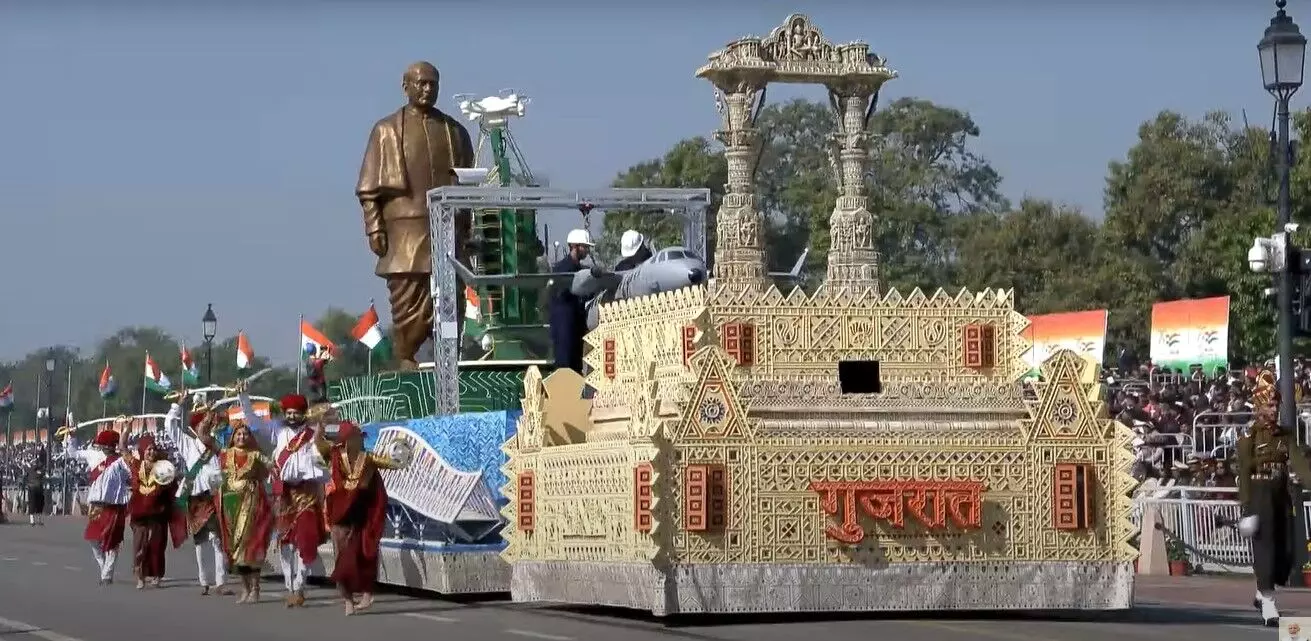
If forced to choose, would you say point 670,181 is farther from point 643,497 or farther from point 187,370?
point 643,497

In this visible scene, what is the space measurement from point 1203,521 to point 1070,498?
315 inches

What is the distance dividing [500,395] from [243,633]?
887 centimetres

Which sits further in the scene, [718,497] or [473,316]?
[473,316]

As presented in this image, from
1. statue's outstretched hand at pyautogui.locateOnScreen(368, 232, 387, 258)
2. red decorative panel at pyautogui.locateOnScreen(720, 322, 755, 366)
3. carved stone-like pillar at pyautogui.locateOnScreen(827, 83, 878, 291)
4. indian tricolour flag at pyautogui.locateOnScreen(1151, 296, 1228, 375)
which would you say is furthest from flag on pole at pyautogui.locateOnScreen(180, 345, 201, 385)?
red decorative panel at pyautogui.locateOnScreen(720, 322, 755, 366)

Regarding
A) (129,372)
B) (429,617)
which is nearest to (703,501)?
(429,617)

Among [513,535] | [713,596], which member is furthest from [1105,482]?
[513,535]

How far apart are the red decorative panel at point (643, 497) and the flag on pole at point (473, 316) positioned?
39.9ft

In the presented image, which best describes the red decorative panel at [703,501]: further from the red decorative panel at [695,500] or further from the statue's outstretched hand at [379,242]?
the statue's outstretched hand at [379,242]

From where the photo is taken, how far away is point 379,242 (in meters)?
29.5

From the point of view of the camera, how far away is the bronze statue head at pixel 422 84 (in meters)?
28.9

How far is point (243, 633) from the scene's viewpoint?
1616 centimetres

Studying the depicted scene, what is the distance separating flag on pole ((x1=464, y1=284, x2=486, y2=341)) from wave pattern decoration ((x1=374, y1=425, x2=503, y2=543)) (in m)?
7.98

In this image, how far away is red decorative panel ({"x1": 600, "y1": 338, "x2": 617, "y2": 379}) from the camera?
18469mm

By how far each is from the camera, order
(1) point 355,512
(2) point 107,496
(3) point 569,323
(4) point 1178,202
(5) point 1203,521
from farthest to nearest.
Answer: (4) point 1178,202 → (2) point 107,496 → (5) point 1203,521 → (3) point 569,323 → (1) point 355,512
